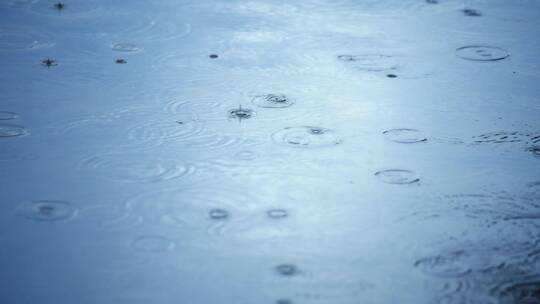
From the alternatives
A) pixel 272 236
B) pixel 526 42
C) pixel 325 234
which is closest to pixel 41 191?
pixel 272 236

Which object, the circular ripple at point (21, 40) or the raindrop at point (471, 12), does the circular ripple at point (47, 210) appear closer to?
the circular ripple at point (21, 40)

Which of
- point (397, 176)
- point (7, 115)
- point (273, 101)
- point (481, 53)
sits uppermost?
point (481, 53)

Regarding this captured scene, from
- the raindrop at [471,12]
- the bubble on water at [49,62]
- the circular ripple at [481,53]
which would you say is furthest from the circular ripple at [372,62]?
the bubble on water at [49,62]

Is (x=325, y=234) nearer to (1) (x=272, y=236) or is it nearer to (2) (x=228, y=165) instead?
(1) (x=272, y=236)

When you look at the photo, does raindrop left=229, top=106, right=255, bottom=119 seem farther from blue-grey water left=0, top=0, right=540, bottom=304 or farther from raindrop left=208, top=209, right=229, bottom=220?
raindrop left=208, top=209, right=229, bottom=220

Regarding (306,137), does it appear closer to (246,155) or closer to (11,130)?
(246,155)

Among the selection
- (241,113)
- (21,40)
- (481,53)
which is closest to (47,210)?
(241,113)

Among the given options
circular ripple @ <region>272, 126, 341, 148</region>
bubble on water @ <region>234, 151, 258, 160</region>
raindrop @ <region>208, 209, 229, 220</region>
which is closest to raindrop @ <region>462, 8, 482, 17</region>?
circular ripple @ <region>272, 126, 341, 148</region>
